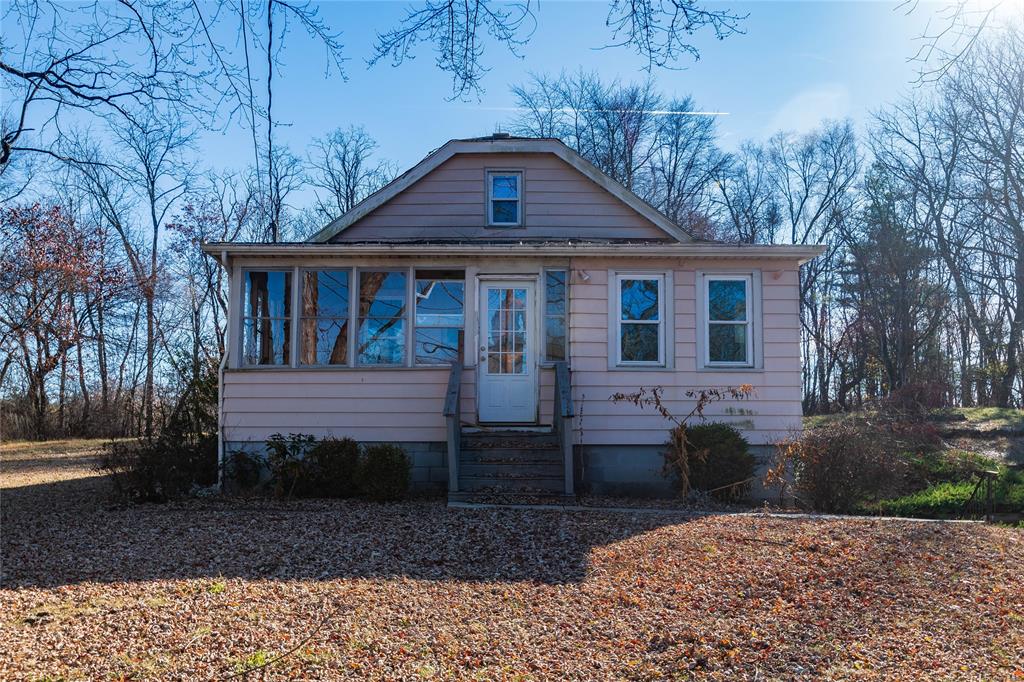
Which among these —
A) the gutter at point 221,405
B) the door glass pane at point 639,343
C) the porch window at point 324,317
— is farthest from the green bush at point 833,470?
the gutter at point 221,405

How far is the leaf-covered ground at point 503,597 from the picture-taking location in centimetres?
470

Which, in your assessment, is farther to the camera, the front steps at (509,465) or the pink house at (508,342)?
the pink house at (508,342)

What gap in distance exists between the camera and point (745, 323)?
1160cm

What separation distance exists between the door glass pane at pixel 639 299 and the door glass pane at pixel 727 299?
32.8 inches

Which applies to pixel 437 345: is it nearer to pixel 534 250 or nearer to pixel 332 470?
pixel 534 250

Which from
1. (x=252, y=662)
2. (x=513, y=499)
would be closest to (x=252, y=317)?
(x=513, y=499)

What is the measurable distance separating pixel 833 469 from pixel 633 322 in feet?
11.1

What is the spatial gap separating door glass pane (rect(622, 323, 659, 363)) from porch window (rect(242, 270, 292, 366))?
195 inches

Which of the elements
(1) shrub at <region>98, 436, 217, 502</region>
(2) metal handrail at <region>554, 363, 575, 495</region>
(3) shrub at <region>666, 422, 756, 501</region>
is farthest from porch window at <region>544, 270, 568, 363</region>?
(1) shrub at <region>98, 436, 217, 502</region>

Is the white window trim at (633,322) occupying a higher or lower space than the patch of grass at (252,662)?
higher

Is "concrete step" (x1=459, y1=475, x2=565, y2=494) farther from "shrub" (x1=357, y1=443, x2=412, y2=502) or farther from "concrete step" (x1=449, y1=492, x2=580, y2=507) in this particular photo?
"shrub" (x1=357, y1=443, x2=412, y2=502)

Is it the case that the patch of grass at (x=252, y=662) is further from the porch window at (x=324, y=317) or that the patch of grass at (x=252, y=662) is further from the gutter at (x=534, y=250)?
the gutter at (x=534, y=250)

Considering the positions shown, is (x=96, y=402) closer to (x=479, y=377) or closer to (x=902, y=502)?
(x=479, y=377)

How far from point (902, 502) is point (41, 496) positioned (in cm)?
1219
